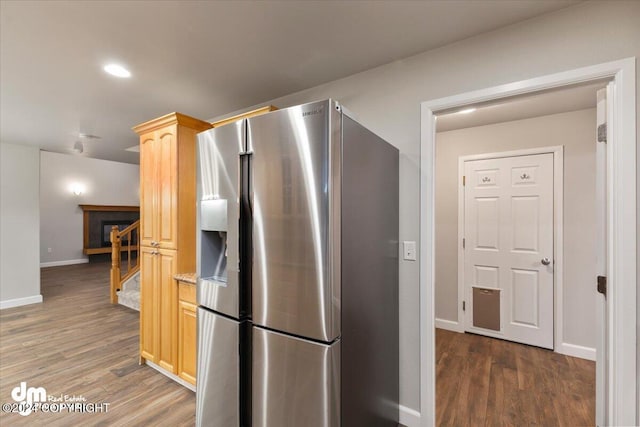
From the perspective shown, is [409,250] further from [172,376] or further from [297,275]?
[172,376]

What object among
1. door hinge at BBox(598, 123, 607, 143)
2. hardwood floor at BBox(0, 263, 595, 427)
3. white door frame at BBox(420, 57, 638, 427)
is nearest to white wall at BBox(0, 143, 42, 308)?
hardwood floor at BBox(0, 263, 595, 427)

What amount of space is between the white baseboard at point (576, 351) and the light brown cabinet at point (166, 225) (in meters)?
3.70

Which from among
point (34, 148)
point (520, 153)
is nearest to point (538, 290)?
point (520, 153)

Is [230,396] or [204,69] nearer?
[230,396]

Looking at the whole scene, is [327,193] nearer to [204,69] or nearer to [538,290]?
[204,69]

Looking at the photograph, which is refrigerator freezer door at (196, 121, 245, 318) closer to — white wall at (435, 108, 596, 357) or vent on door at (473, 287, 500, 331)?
vent on door at (473, 287, 500, 331)

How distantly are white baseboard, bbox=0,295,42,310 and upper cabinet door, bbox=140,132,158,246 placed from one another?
3.42 meters

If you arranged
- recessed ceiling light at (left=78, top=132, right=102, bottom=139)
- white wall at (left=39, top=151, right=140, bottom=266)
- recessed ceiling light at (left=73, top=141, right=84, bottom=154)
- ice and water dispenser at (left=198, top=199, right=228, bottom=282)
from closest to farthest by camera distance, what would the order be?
ice and water dispenser at (left=198, top=199, right=228, bottom=282) → recessed ceiling light at (left=78, top=132, right=102, bottom=139) → recessed ceiling light at (left=73, top=141, right=84, bottom=154) → white wall at (left=39, top=151, right=140, bottom=266)

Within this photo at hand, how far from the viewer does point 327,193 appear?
48.7 inches

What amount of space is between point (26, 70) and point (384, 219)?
2.82m

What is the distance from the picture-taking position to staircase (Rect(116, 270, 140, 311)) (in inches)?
166

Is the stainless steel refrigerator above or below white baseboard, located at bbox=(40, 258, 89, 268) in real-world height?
above

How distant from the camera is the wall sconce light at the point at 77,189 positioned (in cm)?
739

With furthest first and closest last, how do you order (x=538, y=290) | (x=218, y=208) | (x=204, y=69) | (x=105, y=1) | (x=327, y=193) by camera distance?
(x=538, y=290)
(x=204, y=69)
(x=218, y=208)
(x=105, y=1)
(x=327, y=193)
